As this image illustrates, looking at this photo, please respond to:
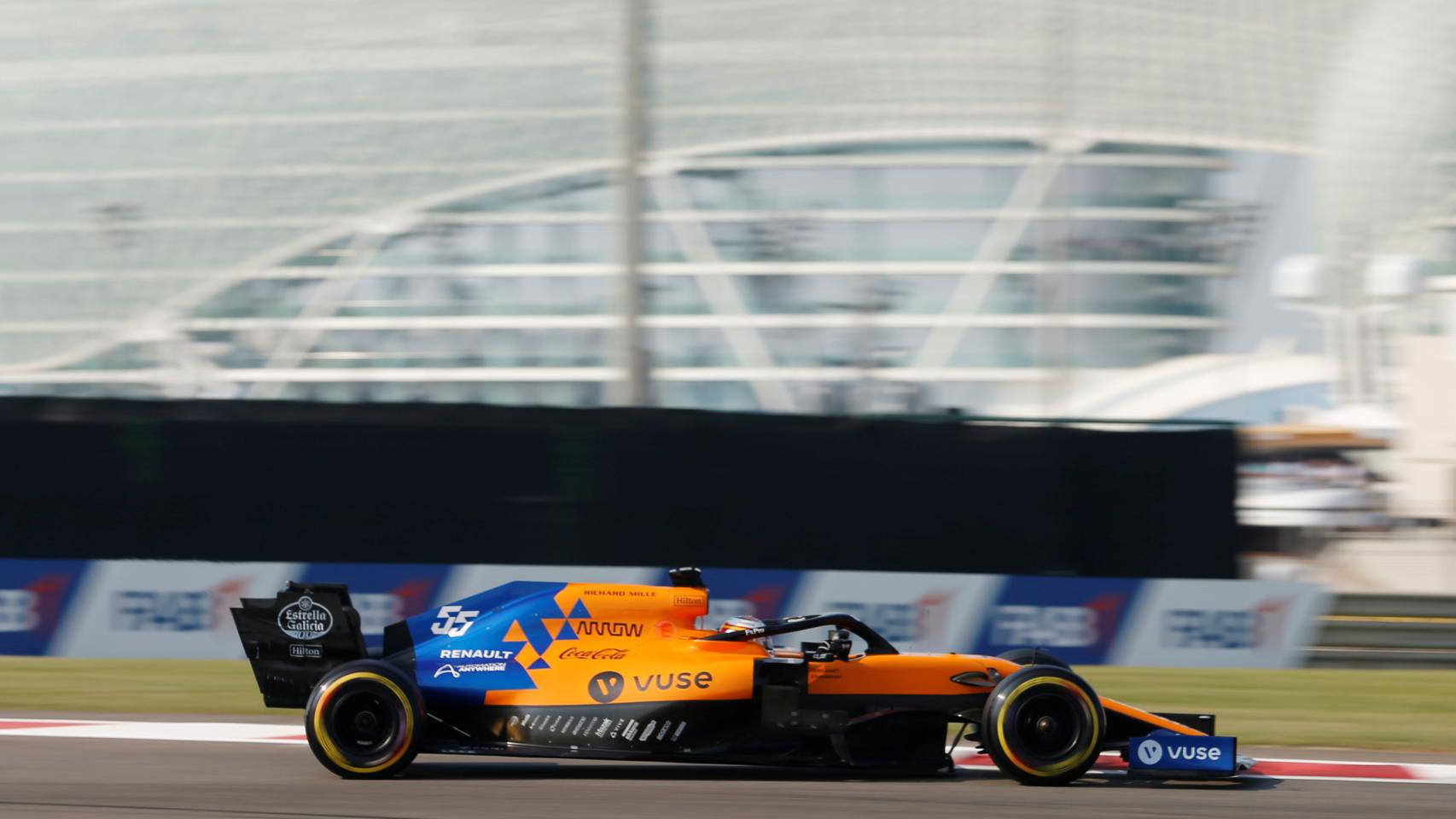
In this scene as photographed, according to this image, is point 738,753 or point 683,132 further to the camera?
point 683,132

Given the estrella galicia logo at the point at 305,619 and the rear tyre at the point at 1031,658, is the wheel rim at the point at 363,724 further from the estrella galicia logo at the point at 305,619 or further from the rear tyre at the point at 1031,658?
the rear tyre at the point at 1031,658

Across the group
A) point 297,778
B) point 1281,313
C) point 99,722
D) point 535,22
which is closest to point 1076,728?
point 297,778

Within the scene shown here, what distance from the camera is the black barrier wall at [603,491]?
13.0 meters

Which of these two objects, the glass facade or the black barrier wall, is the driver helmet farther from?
the glass facade

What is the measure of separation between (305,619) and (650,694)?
66.4 inches

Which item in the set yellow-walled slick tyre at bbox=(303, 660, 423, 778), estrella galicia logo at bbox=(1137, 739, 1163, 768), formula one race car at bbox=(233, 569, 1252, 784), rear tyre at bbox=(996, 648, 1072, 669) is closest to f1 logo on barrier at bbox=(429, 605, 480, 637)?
formula one race car at bbox=(233, 569, 1252, 784)

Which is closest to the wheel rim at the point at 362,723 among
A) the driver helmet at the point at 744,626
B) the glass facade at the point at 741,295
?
the driver helmet at the point at 744,626

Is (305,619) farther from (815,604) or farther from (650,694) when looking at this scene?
(815,604)

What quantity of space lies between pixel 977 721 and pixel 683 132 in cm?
2829

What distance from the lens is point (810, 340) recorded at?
1855 centimetres

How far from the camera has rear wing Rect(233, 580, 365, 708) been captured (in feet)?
23.7

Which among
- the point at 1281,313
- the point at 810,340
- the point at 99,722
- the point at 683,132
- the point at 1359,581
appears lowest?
the point at 99,722

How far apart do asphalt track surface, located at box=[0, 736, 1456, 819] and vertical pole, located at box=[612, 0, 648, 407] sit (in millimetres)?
7986

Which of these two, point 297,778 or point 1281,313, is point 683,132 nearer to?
point 1281,313
